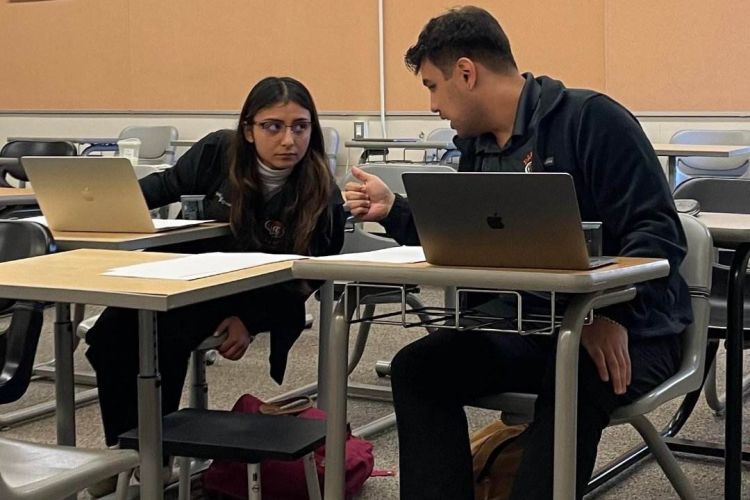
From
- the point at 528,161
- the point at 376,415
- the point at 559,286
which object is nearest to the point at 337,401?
the point at 559,286

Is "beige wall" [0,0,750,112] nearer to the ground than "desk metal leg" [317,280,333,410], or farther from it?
farther from it

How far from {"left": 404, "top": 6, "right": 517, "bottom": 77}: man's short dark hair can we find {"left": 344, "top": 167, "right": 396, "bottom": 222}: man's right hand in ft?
0.86

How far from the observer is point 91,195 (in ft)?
8.75

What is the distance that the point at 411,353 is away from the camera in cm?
207

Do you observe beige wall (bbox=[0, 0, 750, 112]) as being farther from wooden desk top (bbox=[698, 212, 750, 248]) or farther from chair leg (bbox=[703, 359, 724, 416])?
wooden desk top (bbox=[698, 212, 750, 248])

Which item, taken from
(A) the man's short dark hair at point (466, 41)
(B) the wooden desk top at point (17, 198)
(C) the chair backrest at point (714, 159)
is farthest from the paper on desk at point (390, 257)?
(C) the chair backrest at point (714, 159)

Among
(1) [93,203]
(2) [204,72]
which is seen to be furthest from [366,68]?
(1) [93,203]

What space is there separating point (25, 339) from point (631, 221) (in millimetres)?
1218

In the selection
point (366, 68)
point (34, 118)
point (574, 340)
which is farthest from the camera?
point (34, 118)

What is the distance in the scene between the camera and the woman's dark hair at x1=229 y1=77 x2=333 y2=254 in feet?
9.08

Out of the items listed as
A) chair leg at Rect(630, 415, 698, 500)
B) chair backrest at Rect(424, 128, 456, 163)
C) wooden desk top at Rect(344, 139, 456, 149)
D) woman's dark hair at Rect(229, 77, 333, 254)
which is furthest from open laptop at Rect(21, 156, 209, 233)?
chair backrest at Rect(424, 128, 456, 163)

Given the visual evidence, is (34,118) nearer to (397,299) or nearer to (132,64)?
(132,64)

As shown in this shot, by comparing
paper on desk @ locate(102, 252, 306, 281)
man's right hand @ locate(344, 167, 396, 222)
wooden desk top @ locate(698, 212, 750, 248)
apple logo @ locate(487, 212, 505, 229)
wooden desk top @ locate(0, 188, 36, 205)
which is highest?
wooden desk top @ locate(0, 188, 36, 205)

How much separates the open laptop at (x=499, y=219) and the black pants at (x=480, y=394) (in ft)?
1.02
